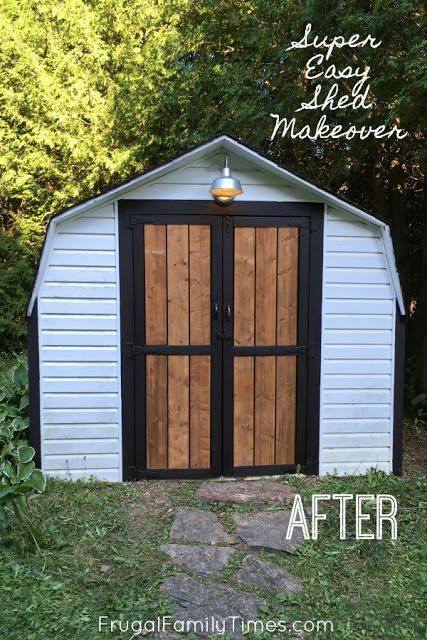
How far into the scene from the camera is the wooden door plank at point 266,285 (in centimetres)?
416

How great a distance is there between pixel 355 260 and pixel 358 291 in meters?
0.24

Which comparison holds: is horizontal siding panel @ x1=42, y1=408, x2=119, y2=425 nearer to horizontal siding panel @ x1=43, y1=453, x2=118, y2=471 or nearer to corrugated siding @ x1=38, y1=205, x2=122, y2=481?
corrugated siding @ x1=38, y1=205, x2=122, y2=481

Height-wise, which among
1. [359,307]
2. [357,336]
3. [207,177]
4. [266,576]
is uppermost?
[207,177]

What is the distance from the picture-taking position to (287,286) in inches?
166

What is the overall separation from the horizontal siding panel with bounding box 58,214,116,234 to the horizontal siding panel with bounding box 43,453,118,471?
172 centimetres

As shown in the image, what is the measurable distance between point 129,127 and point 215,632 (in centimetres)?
885

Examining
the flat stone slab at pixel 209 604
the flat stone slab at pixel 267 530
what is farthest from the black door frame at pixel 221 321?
the flat stone slab at pixel 209 604

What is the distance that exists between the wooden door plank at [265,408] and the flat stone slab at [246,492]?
8.1 inches

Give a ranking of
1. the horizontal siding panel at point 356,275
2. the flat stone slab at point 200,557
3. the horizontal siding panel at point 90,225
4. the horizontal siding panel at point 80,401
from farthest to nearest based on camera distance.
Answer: the horizontal siding panel at point 356,275
the horizontal siding panel at point 80,401
the horizontal siding panel at point 90,225
the flat stone slab at point 200,557

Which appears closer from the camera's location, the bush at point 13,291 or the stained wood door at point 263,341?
the stained wood door at point 263,341

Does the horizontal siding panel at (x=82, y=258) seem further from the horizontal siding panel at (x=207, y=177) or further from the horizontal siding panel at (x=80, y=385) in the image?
the horizontal siding panel at (x=80, y=385)

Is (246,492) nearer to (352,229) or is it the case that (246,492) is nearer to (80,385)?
(80,385)

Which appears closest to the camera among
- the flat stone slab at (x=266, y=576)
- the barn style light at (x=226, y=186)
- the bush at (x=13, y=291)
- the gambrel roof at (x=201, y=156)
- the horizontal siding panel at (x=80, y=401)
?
the flat stone slab at (x=266, y=576)

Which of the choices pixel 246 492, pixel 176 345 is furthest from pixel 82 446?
pixel 246 492
